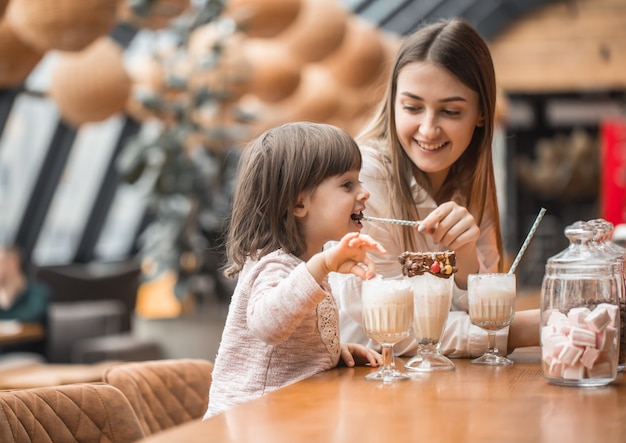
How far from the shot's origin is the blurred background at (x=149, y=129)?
18.1 feet

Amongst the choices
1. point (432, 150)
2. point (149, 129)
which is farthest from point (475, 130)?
point (149, 129)

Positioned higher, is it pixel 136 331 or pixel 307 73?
pixel 307 73

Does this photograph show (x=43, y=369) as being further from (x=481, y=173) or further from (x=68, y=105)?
(x=481, y=173)

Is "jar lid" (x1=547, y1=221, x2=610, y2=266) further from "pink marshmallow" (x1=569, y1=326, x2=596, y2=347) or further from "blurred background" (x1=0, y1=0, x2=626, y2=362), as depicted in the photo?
"blurred background" (x1=0, y1=0, x2=626, y2=362)

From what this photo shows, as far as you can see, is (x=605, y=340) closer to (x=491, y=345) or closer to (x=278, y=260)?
(x=491, y=345)

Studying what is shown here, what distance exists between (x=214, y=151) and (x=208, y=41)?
31.9 inches

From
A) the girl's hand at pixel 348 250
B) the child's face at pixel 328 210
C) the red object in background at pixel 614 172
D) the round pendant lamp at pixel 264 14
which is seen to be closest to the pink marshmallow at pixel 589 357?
the girl's hand at pixel 348 250

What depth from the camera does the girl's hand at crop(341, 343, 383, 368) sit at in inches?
77.6

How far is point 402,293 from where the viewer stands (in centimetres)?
172

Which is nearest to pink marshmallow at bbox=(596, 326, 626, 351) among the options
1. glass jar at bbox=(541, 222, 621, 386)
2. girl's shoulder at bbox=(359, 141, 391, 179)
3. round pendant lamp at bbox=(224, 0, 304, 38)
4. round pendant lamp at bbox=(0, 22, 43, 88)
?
glass jar at bbox=(541, 222, 621, 386)

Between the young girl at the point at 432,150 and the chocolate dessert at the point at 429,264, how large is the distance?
0.26m

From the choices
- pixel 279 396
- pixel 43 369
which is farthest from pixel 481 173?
pixel 43 369

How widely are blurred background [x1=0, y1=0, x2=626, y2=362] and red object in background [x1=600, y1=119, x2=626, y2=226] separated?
0.06 ft

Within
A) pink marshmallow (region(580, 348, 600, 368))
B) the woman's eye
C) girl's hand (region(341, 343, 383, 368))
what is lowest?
girl's hand (region(341, 343, 383, 368))
